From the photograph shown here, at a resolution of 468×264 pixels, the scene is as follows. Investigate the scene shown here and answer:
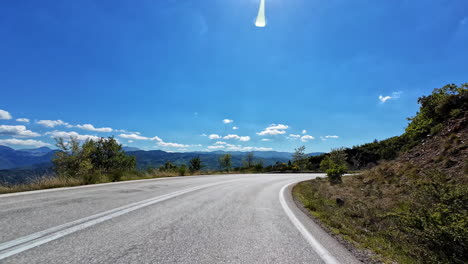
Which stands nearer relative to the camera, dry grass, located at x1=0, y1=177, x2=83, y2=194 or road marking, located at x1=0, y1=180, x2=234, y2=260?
road marking, located at x1=0, y1=180, x2=234, y2=260

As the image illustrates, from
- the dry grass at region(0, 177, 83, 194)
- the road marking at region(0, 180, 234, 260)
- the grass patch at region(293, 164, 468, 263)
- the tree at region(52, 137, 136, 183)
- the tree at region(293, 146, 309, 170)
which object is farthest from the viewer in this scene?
the tree at region(293, 146, 309, 170)

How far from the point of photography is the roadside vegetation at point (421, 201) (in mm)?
3213

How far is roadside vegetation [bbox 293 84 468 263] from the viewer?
3.21 meters

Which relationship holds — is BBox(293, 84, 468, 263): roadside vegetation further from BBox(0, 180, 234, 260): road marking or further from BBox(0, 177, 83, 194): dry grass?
BBox(0, 177, 83, 194): dry grass

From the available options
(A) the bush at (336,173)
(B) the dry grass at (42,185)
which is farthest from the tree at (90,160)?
(A) the bush at (336,173)

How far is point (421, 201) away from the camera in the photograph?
18.0 ft

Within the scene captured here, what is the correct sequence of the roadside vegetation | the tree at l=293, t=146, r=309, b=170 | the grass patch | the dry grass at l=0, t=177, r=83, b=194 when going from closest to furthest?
the grass patch, the roadside vegetation, the dry grass at l=0, t=177, r=83, b=194, the tree at l=293, t=146, r=309, b=170

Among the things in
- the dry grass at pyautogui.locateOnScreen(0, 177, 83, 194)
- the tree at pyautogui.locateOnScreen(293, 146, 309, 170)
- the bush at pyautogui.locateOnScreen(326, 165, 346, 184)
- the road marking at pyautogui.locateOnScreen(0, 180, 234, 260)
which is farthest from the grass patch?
the tree at pyautogui.locateOnScreen(293, 146, 309, 170)

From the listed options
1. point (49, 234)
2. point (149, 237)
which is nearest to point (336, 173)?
point (149, 237)

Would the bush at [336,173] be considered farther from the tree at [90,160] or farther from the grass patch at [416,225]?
the tree at [90,160]

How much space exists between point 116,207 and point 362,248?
16.8 feet

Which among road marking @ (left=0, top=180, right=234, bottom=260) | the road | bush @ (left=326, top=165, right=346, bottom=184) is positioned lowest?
the road

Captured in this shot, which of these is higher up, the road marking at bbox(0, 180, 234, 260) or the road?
the road marking at bbox(0, 180, 234, 260)

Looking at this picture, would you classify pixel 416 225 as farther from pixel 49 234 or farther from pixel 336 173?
pixel 336 173
